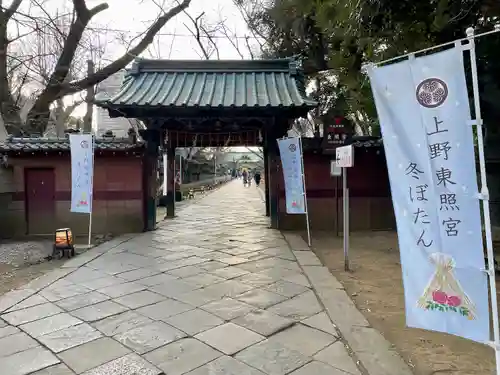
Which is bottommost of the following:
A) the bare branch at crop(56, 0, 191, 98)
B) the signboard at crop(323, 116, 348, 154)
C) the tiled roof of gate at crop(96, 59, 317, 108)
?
the signboard at crop(323, 116, 348, 154)

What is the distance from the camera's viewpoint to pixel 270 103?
856 centimetres

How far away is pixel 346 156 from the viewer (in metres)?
5.85

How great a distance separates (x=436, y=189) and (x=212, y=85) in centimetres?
835

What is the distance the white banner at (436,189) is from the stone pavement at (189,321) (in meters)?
0.70

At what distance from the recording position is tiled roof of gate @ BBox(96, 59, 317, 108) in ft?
28.3

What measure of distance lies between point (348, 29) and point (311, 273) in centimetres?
377

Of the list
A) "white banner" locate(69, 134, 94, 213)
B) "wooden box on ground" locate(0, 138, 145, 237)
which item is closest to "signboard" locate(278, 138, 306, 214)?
"wooden box on ground" locate(0, 138, 145, 237)

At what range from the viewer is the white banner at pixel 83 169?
8203 millimetres

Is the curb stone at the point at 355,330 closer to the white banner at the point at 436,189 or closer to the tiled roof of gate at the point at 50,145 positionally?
the white banner at the point at 436,189

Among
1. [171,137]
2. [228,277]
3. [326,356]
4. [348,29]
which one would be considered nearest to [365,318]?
[326,356]

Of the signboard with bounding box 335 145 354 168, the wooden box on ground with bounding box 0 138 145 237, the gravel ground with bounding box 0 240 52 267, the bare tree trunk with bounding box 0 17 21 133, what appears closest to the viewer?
the signboard with bounding box 335 145 354 168

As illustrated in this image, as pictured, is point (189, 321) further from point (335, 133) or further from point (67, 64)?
point (67, 64)

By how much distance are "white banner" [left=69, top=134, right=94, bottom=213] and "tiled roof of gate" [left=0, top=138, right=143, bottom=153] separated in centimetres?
106

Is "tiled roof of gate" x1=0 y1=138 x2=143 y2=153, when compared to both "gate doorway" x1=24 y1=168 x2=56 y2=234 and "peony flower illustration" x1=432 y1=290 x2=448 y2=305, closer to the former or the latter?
"gate doorway" x1=24 y1=168 x2=56 y2=234
